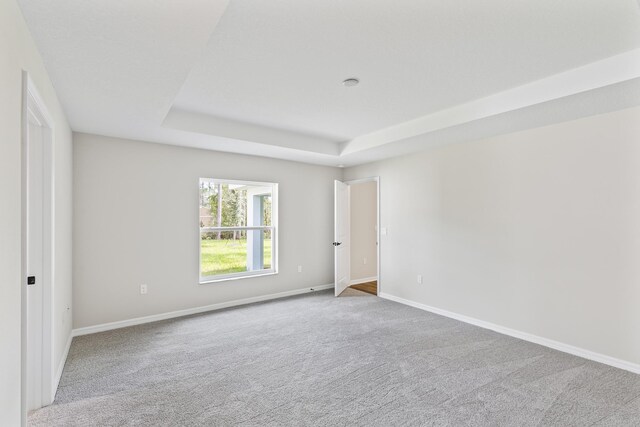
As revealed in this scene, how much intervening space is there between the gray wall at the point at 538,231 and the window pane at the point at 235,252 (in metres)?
2.33

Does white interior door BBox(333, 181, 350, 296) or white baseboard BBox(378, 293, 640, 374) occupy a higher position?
white interior door BBox(333, 181, 350, 296)

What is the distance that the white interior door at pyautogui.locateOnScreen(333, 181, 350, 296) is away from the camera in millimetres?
5601

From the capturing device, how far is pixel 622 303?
2.92 metres

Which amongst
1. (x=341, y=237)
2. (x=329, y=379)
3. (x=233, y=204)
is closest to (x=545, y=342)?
(x=329, y=379)

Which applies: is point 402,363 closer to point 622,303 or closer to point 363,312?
point 363,312

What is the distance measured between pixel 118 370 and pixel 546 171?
15.1 feet

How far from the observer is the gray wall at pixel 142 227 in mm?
3762

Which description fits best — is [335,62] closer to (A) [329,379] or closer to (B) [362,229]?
(A) [329,379]

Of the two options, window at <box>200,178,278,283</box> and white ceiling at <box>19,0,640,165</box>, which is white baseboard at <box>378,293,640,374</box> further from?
window at <box>200,178,278,283</box>

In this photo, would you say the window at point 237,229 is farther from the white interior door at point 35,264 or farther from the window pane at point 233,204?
the white interior door at point 35,264

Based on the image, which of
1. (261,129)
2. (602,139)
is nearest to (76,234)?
(261,129)

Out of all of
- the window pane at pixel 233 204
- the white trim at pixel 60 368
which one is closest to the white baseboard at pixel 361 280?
the window pane at pixel 233 204

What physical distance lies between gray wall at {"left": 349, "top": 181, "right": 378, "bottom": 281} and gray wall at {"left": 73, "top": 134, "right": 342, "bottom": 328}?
186 cm

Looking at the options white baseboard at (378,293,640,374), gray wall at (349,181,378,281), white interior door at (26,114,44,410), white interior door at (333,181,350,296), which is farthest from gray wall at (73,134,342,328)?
white baseboard at (378,293,640,374)
